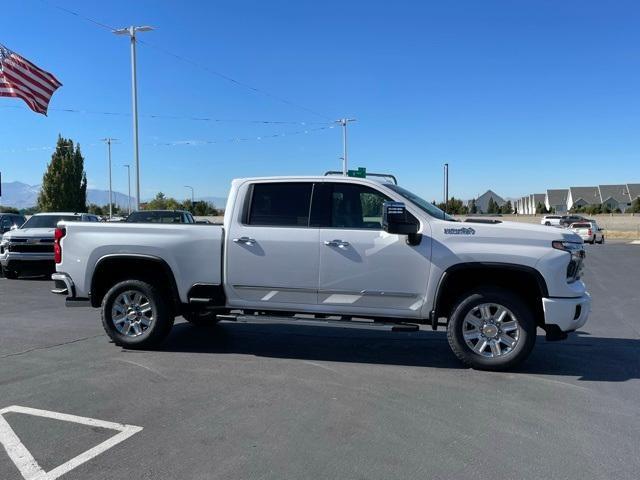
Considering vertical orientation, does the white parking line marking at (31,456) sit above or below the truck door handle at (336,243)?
below

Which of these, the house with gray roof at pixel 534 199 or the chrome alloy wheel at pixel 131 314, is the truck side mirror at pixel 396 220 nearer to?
the chrome alloy wheel at pixel 131 314

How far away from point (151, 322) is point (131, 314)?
11.7 inches

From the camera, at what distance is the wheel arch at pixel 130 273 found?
264 inches

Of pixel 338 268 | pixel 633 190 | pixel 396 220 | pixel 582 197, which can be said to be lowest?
pixel 338 268

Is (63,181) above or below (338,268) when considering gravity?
above

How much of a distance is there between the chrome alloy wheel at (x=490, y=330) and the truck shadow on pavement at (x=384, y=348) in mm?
344

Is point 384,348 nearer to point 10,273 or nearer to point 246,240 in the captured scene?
point 246,240

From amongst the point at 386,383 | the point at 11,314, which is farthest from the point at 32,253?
the point at 386,383

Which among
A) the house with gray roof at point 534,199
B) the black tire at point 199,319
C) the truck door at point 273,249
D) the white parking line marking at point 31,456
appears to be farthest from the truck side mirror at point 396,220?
the house with gray roof at point 534,199

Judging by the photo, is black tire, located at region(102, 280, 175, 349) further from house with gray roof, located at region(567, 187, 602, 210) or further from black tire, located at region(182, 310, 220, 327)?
house with gray roof, located at region(567, 187, 602, 210)

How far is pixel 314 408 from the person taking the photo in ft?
15.9

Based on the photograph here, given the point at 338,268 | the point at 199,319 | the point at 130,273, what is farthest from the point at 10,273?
the point at 338,268

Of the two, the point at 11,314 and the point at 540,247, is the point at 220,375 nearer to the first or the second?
the point at 540,247

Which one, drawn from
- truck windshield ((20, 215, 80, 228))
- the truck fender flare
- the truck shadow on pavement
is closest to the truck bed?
the truck fender flare
